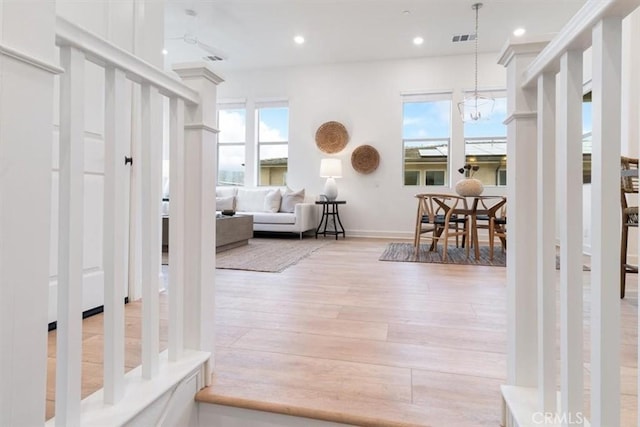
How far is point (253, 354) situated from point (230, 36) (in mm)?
4665

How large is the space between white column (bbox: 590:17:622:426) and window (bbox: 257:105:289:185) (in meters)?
5.68

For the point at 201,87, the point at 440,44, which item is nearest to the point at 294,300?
the point at 201,87

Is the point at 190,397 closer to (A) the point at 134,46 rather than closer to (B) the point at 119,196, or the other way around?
(B) the point at 119,196

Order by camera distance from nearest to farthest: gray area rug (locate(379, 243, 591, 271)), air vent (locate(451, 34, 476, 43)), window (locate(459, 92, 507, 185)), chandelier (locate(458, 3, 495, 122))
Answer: gray area rug (locate(379, 243, 591, 271)) < chandelier (locate(458, 3, 495, 122)) < air vent (locate(451, 34, 476, 43)) < window (locate(459, 92, 507, 185))

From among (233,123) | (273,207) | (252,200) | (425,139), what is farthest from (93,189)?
(425,139)

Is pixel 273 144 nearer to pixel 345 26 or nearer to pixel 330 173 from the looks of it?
pixel 330 173

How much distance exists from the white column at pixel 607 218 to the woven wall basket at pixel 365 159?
5134mm

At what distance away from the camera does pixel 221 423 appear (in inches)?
42.1

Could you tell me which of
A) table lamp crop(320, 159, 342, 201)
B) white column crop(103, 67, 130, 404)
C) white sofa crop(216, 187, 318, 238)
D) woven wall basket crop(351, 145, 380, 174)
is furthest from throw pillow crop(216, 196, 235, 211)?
white column crop(103, 67, 130, 404)

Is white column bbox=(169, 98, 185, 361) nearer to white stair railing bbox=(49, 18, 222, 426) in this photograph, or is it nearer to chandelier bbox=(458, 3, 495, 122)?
white stair railing bbox=(49, 18, 222, 426)

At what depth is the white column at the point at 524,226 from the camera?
0.94m

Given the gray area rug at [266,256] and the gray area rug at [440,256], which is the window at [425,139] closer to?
the gray area rug at [440,256]

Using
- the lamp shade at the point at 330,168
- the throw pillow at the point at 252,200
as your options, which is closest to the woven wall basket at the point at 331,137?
the lamp shade at the point at 330,168

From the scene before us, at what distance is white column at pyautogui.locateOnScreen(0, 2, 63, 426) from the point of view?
60 cm
